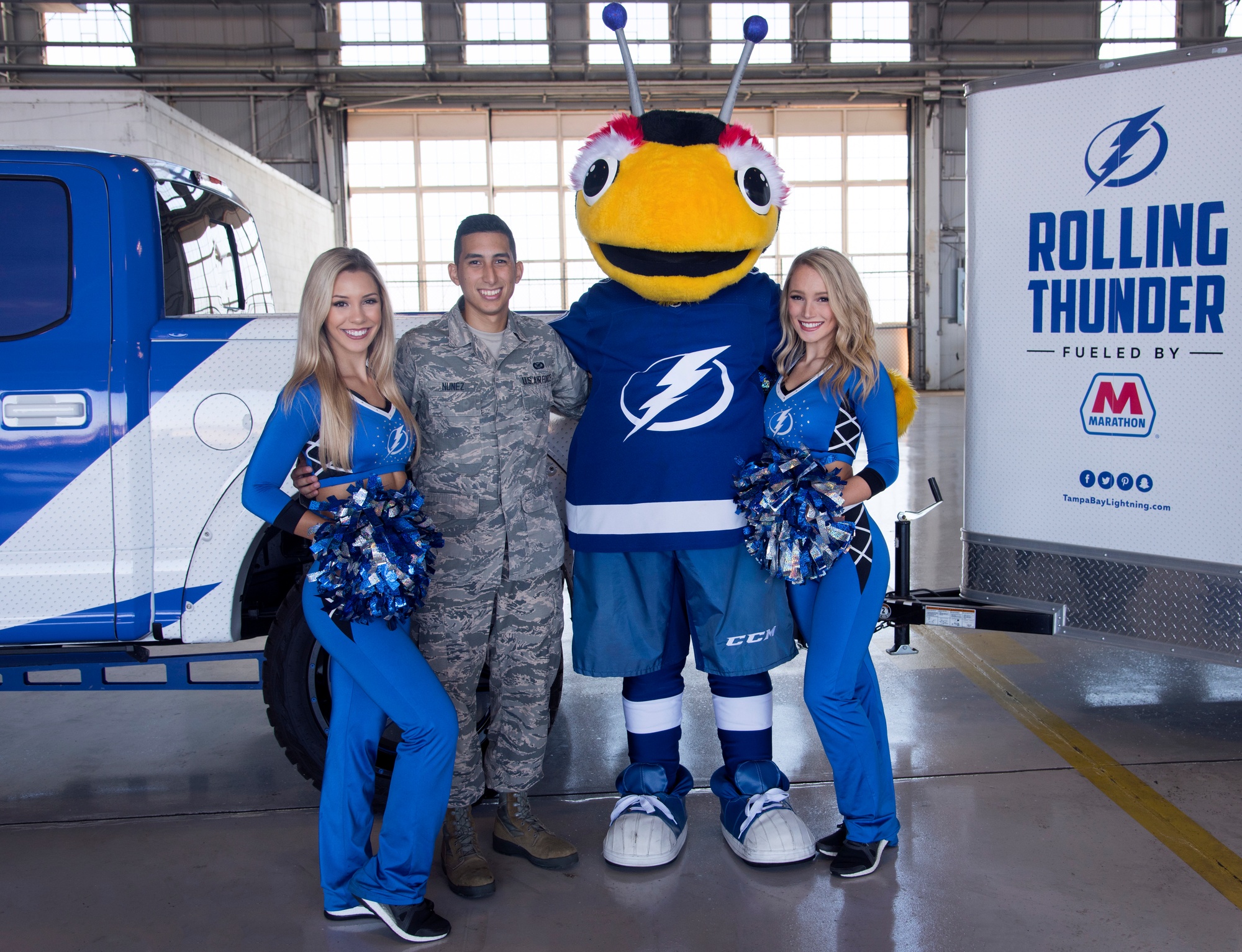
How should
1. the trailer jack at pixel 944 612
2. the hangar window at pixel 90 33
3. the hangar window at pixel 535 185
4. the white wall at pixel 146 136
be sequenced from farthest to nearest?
the hangar window at pixel 535 185 < the hangar window at pixel 90 33 < the white wall at pixel 146 136 < the trailer jack at pixel 944 612

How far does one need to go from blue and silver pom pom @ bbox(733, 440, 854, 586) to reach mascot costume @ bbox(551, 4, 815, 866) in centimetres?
12

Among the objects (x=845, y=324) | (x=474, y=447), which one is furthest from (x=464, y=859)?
(x=845, y=324)

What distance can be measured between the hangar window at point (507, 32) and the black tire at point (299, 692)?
58.4 ft

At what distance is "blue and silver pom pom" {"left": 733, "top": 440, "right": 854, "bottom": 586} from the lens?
2.55m

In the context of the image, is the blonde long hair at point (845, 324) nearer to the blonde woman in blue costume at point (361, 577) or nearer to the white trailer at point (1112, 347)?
the white trailer at point (1112, 347)

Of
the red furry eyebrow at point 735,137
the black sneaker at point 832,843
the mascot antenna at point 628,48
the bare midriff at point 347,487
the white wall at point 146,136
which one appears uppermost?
the white wall at point 146,136

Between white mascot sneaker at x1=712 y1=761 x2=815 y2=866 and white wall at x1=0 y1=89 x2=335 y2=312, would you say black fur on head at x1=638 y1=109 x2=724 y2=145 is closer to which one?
white mascot sneaker at x1=712 y1=761 x2=815 y2=866

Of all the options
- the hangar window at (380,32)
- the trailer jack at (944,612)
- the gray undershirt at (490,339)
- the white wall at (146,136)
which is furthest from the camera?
the hangar window at (380,32)

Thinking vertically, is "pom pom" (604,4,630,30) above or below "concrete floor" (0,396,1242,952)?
above

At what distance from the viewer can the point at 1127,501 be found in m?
3.32

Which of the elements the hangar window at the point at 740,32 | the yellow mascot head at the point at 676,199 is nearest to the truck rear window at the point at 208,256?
the yellow mascot head at the point at 676,199

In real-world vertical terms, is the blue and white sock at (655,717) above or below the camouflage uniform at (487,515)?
below

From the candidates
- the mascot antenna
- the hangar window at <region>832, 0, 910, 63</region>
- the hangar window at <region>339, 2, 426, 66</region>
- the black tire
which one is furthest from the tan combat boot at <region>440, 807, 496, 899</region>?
the hangar window at <region>832, 0, 910, 63</region>

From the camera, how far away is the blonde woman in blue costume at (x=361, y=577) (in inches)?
91.7
